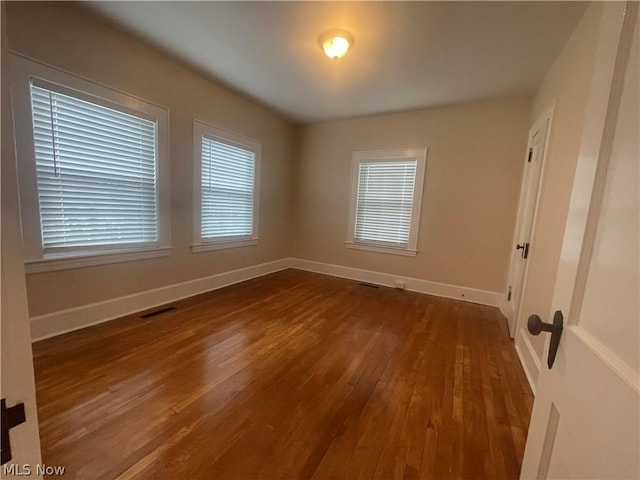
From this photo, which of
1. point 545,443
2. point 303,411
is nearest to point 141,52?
point 303,411

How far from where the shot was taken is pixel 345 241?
4.66m

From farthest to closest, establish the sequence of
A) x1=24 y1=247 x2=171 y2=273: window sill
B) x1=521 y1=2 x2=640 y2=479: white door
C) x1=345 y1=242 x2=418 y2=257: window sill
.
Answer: x1=345 y1=242 x2=418 y2=257: window sill → x1=24 y1=247 x2=171 y2=273: window sill → x1=521 y1=2 x2=640 y2=479: white door

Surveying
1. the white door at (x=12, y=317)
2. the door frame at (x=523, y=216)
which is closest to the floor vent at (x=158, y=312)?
the white door at (x=12, y=317)

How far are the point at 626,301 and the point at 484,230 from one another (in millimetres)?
3539

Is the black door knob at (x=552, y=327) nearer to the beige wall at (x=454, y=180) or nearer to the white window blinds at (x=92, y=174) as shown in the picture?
the white window blinds at (x=92, y=174)

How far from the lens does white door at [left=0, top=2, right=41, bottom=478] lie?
1.73ft

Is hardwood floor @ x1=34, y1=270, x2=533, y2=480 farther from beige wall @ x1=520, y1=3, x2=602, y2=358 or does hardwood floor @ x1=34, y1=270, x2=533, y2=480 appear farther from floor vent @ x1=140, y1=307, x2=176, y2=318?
beige wall @ x1=520, y1=3, x2=602, y2=358

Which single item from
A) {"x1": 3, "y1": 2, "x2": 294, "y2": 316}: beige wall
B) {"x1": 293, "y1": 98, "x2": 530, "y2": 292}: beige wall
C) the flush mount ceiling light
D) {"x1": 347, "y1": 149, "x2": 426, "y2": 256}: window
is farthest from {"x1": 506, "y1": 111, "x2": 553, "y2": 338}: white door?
{"x1": 3, "y1": 2, "x2": 294, "y2": 316}: beige wall

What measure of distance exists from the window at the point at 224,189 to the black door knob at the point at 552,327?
136 inches

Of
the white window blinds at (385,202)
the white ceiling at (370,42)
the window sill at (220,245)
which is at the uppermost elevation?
the white ceiling at (370,42)

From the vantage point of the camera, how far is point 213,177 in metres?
3.53

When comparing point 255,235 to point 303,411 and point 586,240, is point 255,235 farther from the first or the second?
point 586,240

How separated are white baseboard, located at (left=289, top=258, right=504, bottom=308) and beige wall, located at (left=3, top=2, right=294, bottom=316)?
1047 millimetres

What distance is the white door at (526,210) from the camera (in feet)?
8.25
